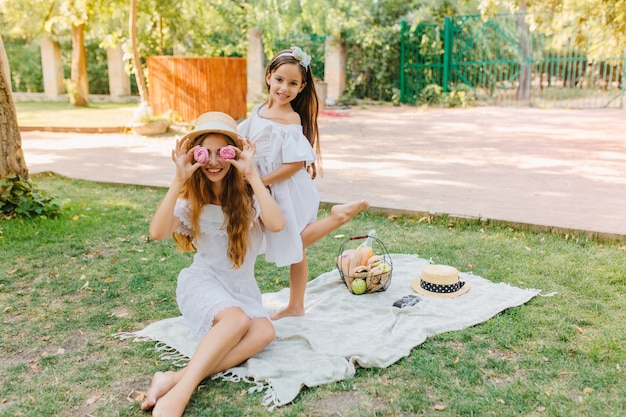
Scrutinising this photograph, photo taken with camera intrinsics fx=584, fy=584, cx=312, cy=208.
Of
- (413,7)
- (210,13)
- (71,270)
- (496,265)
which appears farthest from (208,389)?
(413,7)

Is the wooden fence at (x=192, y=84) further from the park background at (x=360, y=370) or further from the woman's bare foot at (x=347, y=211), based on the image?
the woman's bare foot at (x=347, y=211)

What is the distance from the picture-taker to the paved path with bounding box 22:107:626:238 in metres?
5.60

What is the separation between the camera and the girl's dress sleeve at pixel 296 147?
10.4 feet

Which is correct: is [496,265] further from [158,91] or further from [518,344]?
[158,91]

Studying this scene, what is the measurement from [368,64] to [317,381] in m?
15.8

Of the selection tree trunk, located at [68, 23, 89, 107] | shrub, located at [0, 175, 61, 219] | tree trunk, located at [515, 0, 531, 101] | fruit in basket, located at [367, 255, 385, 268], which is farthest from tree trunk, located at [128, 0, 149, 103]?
tree trunk, located at [515, 0, 531, 101]

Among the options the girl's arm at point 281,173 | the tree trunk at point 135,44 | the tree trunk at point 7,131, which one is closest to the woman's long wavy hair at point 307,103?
the girl's arm at point 281,173

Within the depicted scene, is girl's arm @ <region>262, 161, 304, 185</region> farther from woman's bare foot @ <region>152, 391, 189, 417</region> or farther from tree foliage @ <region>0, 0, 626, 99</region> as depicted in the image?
tree foliage @ <region>0, 0, 626, 99</region>

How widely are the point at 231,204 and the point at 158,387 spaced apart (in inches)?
37.1

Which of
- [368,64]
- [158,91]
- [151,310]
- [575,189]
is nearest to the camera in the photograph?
[151,310]

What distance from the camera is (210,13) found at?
15.6 m

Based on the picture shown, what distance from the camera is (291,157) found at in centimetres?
317

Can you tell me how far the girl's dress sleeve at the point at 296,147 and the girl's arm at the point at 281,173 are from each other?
0.12 feet

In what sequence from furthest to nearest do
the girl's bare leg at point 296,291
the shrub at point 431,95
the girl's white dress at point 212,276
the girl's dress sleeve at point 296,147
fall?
the shrub at point 431,95 < the girl's bare leg at point 296,291 < the girl's dress sleeve at point 296,147 < the girl's white dress at point 212,276
